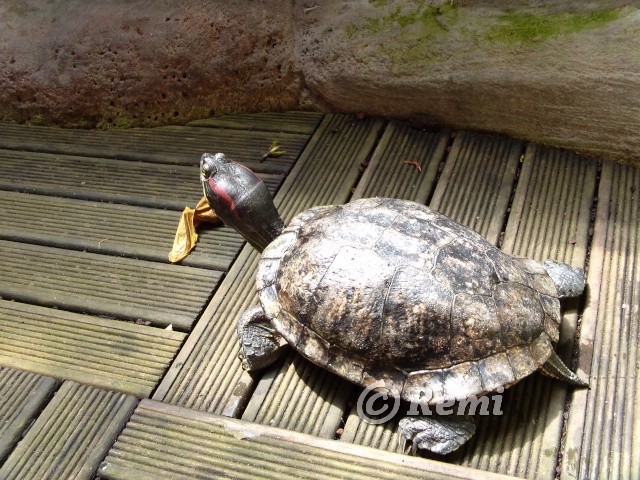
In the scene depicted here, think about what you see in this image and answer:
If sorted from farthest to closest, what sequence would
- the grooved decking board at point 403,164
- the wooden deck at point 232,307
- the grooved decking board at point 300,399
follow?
the grooved decking board at point 403,164
the grooved decking board at point 300,399
the wooden deck at point 232,307

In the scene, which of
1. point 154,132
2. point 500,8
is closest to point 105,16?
point 154,132

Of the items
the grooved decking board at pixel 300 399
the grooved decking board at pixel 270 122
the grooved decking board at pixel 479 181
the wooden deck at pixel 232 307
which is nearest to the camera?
the wooden deck at pixel 232 307

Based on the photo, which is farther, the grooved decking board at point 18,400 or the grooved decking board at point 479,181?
the grooved decking board at point 479,181

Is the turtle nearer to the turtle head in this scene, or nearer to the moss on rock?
the turtle head

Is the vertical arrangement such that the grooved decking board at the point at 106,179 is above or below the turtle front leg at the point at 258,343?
below

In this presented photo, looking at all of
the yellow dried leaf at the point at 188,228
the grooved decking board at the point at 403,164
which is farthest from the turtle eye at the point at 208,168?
the grooved decking board at the point at 403,164

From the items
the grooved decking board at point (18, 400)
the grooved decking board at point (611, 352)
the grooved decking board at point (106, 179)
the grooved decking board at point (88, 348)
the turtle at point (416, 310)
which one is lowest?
the grooved decking board at point (18, 400)

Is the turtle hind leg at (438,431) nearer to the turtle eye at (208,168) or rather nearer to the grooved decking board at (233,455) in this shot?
the grooved decking board at (233,455)

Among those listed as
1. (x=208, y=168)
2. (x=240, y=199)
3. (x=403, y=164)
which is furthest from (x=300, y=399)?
(x=403, y=164)
